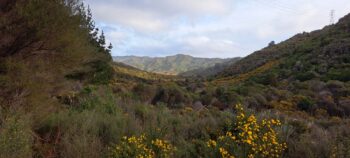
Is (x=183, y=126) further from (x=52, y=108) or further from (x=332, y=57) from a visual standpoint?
(x=332, y=57)

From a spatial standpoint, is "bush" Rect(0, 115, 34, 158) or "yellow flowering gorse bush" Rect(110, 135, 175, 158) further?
"yellow flowering gorse bush" Rect(110, 135, 175, 158)

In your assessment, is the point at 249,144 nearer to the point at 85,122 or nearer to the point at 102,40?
the point at 85,122

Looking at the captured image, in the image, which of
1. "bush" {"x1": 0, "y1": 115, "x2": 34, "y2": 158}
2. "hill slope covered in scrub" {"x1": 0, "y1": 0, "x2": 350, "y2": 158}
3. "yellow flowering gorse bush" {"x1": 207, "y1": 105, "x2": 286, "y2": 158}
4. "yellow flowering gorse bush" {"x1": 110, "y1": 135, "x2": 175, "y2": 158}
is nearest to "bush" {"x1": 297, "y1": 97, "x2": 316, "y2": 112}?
"hill slope covered in scrub" {"x1": 0, "y1": 0, "x2": 350, "y2": 158}

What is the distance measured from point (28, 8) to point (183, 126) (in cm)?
429

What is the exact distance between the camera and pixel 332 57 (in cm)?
3719

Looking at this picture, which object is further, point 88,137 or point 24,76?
point 24,76

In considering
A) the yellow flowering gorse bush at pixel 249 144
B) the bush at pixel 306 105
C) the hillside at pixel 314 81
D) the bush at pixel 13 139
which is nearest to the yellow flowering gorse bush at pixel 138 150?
the yellow flowering gorse bush at pixel 249 144

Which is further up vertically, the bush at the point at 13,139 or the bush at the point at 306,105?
the bush at the point at 13,139

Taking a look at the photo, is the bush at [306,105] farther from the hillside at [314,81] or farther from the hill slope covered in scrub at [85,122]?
the hill slope covered in scrub at [85,122]

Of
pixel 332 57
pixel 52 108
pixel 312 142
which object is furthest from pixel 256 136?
pixel 332 57

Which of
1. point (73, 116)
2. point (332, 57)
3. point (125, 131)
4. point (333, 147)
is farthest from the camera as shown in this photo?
point (332, 57)

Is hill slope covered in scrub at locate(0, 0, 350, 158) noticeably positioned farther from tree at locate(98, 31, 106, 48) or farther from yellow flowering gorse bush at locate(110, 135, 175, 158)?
tree at locate(98, 31, 106, 48)

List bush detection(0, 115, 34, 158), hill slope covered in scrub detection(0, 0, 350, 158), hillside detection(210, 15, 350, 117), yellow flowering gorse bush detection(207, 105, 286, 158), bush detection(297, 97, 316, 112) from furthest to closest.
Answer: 1. hillside detection(210, 15, 350, 117)
2. bush detection(297, 97, 316, 112)
3. hill slope covered in scrub detection(0, 0, 350, 158)
4. yellow flowering gorse bush detection(207, 105, 286, 158)
5. bush detection(0, 115, 34, 158)

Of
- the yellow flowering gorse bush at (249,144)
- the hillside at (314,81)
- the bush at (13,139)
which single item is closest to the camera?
the bush at (13,139)
